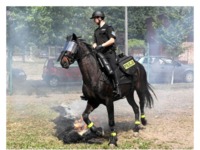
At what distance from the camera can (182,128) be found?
927 centimetres

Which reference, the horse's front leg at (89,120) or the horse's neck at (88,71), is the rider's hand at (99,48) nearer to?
the horse's neck at (88,71)

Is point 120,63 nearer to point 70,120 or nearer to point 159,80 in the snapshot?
point 70,120

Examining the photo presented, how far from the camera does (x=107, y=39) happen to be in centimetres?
791

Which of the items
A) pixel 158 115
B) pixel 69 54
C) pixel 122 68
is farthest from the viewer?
pixel 158 115

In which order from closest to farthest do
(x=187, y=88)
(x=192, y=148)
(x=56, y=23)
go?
(x=192, y=148) → (x=56, y=23) → (x=187, y=88)

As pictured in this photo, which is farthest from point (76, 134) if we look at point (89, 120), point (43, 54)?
point (43, 54)

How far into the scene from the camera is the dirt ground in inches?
328

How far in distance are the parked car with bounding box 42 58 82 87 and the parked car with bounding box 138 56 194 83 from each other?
15.6 ft

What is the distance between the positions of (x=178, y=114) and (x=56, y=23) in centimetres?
870

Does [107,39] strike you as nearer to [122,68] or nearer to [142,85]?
[122,68]

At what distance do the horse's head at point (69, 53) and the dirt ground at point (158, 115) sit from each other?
2.41 metres

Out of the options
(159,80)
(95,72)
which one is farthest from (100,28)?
(159,80)

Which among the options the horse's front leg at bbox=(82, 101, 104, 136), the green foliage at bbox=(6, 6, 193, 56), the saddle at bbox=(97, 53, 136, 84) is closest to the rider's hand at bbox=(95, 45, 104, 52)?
the saddle at bbox=(97, 53, 136, 84)

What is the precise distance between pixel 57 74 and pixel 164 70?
7.50 meters
